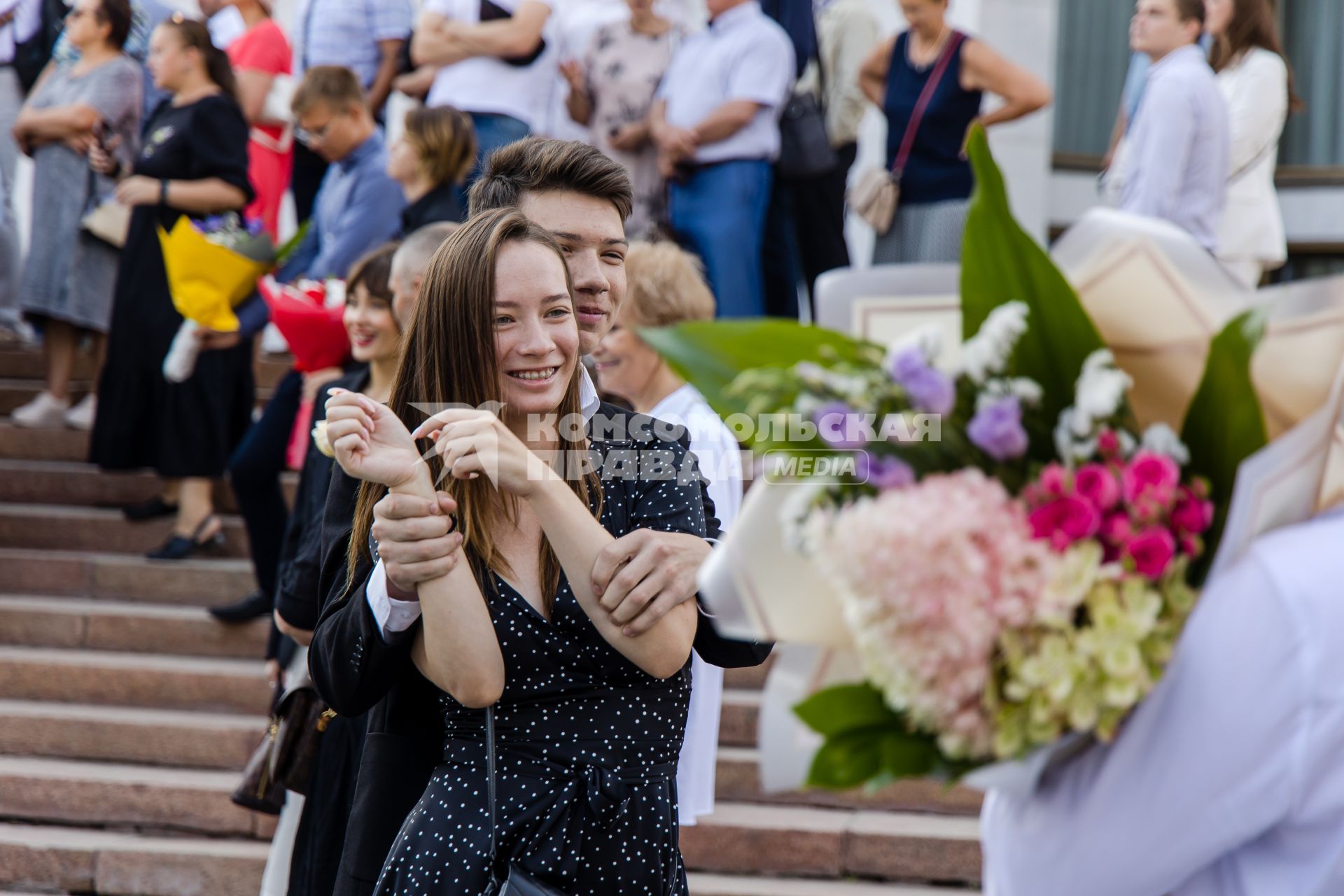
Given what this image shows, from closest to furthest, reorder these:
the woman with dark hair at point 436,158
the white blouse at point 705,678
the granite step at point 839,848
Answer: the white blouse at point 705,678 < the granite step at point 839,848 < the woman with dark hair at point 436,158

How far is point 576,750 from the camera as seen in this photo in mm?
2248

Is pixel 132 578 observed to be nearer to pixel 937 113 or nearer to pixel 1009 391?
pixel 937 113

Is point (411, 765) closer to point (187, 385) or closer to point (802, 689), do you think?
point (802, 689)

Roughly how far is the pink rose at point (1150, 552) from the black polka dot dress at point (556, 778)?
3.59 feet

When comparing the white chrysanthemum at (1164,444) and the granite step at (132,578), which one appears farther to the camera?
the granite step at (132,578)

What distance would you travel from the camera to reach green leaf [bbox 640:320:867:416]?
1484 mm

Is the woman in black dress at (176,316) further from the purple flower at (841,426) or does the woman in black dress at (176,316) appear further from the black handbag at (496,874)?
the purple flower at (841,426)

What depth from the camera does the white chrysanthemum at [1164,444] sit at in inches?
54.4

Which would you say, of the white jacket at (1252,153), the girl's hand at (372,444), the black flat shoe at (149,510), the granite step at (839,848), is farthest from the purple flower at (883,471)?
the black flat shoe at (149,510)

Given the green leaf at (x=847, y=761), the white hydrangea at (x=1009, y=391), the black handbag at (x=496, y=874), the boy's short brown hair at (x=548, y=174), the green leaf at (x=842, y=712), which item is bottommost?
the black handbag at (x=496, y=874)

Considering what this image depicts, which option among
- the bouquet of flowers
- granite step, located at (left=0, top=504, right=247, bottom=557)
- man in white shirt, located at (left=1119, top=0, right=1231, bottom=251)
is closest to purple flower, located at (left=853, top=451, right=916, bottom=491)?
the bouquet of flowers

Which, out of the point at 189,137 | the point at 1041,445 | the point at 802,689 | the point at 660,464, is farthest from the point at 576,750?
the point at 189,137

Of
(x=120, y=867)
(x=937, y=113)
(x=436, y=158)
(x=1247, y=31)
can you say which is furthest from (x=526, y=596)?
(x=1247, y=31)

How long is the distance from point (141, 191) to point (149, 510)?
60.5 inches
